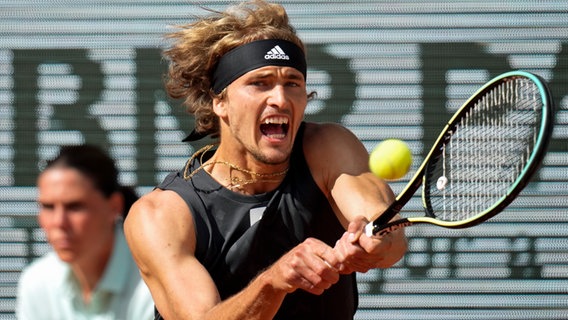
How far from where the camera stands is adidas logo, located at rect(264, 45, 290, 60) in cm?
342

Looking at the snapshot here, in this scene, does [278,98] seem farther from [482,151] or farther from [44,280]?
[44,280]

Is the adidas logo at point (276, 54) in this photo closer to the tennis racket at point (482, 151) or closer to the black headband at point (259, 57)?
the black headband at point (259, 57)

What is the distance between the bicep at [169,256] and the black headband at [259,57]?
1.43 ft

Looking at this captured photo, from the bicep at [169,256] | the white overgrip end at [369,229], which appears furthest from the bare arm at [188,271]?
the white overgrip end at [369,229]

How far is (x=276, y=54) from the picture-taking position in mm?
3430

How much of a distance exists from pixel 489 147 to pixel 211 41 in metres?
1.07

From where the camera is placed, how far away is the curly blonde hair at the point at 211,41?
3.55m

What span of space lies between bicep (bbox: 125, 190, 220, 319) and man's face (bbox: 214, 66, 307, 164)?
292 mm

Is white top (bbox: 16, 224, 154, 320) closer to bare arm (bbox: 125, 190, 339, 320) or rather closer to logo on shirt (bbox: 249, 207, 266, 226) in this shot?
bare arm (bbox: 125, 190, 339, 320)

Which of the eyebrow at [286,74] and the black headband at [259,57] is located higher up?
the black headband at [259,57]

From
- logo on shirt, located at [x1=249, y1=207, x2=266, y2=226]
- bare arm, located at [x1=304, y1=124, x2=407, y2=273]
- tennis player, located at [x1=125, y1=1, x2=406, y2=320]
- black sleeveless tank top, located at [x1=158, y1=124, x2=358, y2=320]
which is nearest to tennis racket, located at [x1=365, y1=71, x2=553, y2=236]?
bare arm, located at [x1=304, y1=124, x2=407, y2=273]

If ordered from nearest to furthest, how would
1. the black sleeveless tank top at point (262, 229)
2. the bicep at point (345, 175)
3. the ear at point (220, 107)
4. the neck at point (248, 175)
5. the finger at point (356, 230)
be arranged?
the finger at point (356, 230) → the bicep at point (345, 175) → the black sleeveless tank top at point (262, 229) → the neck at point (248, 175) → the ear at point (220, 107)

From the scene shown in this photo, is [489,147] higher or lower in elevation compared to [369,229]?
higher

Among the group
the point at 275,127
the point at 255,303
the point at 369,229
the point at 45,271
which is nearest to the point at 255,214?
the point at 275,127
